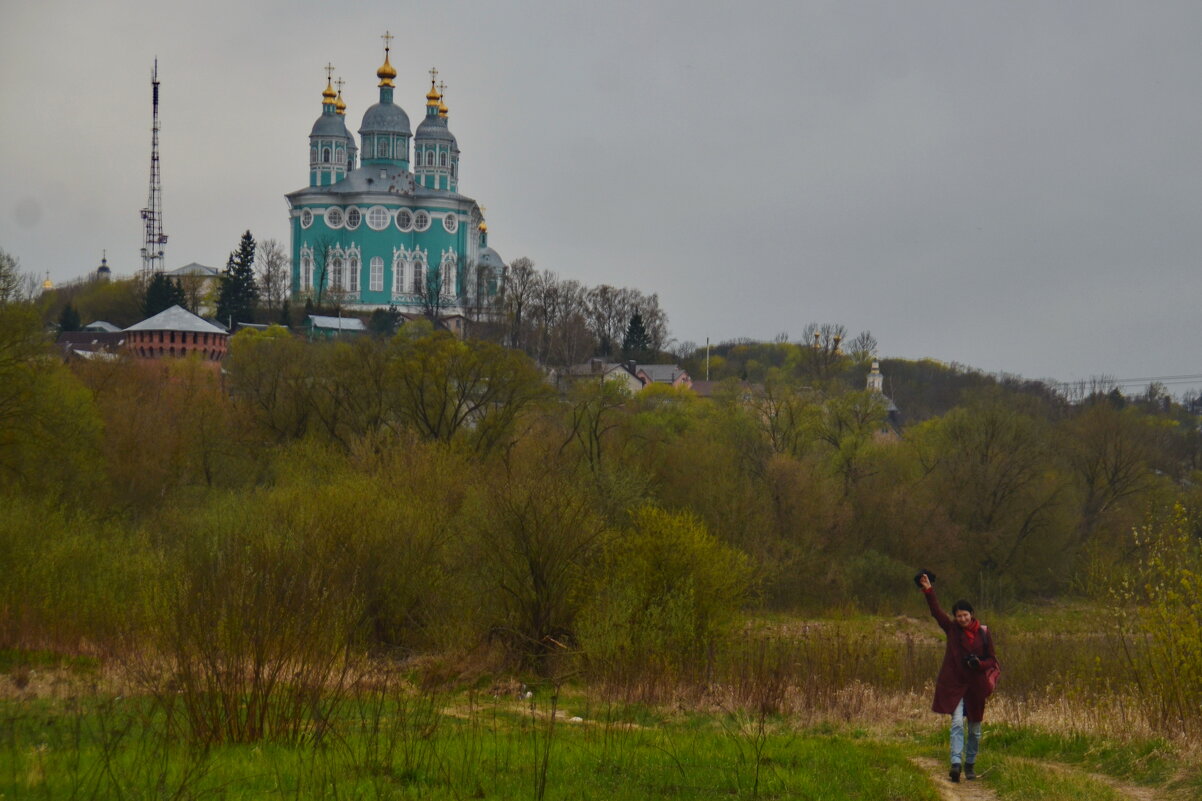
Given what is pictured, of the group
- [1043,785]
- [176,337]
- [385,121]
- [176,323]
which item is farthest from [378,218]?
[1043,785]

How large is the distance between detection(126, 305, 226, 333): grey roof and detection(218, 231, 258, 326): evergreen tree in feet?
26.6

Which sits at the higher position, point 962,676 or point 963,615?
point 963,615

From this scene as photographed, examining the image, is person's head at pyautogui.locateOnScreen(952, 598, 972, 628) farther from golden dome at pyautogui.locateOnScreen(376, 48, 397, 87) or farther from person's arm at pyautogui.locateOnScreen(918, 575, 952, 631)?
golden dome at pyautogui.locateOnScreen(376, 48, 397, 87)

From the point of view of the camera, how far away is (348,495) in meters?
24.3

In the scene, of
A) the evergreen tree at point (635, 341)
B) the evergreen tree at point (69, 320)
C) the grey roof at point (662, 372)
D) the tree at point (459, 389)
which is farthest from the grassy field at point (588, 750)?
the evergreen tree at point (635, 341)

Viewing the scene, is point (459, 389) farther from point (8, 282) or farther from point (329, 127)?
point (329, 127)

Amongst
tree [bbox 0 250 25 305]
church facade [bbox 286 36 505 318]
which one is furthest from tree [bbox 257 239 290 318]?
tree [bbox 0 250 25 305]

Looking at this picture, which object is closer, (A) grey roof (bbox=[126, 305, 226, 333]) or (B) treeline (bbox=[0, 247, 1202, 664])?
(B) treeline (bbox=[0, 247, 1202, 664])

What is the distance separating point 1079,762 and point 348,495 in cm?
1571

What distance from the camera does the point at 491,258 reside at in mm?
94562

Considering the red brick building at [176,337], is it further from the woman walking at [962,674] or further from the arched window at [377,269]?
the woman walking at [962,674]

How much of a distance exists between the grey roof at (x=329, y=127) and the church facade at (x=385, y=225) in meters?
0.06

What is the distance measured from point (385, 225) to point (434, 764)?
7655 cm

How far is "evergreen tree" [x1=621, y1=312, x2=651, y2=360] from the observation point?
8769 cm
